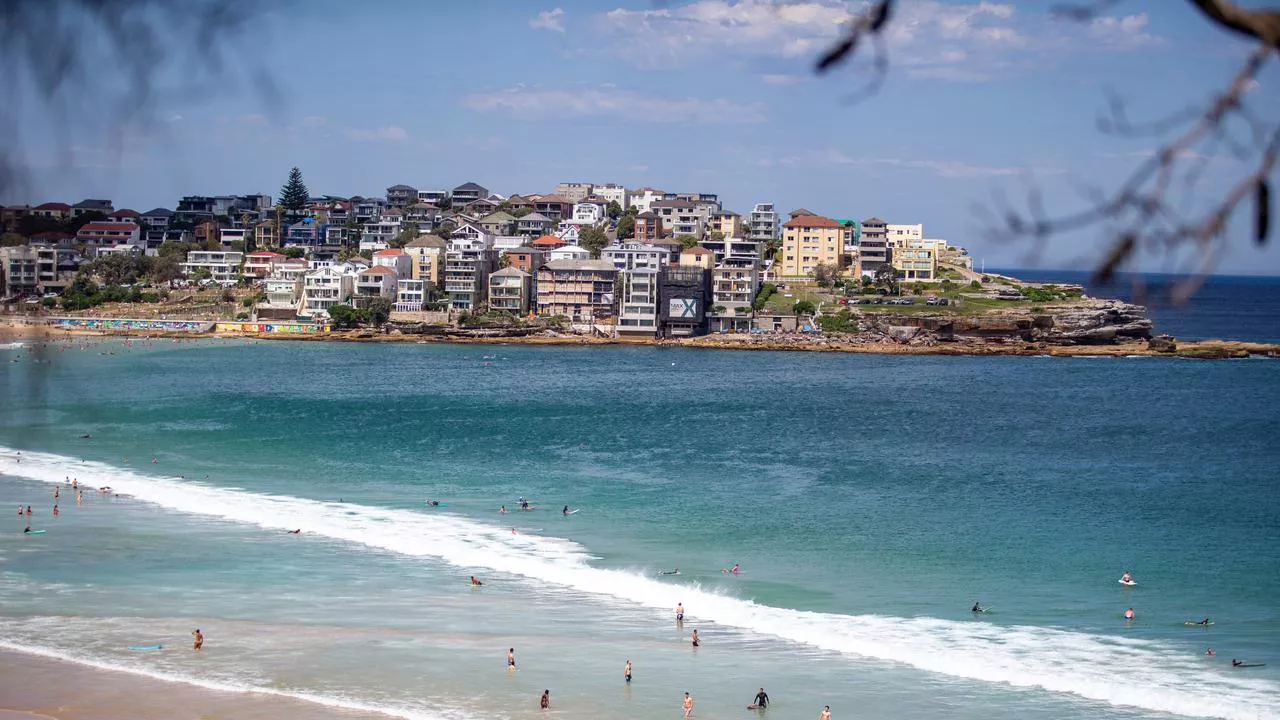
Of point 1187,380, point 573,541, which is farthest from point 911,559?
point 1187,380

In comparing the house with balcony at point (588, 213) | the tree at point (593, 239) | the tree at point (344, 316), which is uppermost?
the house with balcony at point (588, 213)

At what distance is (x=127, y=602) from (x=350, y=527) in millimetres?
7641

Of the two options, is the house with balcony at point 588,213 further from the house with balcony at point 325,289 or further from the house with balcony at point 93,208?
the house with balcony at point 93,208

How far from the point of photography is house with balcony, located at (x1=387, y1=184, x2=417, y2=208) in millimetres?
135000

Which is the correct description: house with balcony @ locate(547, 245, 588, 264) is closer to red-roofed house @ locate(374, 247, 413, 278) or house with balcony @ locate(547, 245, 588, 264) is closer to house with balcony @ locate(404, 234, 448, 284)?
house with balcony @ locate(404, 234, 448, 284)

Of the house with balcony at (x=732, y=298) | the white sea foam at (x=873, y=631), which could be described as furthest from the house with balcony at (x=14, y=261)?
the house with balcony at (x=732, y=298)

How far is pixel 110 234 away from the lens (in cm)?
11444

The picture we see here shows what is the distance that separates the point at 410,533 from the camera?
28.4 metres

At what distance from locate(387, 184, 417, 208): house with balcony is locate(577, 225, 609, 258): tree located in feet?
83.1

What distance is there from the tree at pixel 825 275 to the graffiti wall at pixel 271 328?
43387 millimetres

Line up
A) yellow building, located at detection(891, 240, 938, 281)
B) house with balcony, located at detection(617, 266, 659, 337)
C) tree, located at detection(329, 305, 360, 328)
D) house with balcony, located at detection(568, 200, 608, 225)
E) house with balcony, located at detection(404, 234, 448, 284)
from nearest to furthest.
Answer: house with balcony, located at detection(617, 266, 659, 337) < tree, located at detection(329, 305, 360, 328) < house with balcony, located at detection(404, 234, 448, 284) < yellow building, located at detection(891, 240, 938, 281) < house with balcony, located at detection(568, 200, 608, 225)

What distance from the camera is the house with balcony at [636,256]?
325 ft

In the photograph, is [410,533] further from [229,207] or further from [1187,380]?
[229,207]

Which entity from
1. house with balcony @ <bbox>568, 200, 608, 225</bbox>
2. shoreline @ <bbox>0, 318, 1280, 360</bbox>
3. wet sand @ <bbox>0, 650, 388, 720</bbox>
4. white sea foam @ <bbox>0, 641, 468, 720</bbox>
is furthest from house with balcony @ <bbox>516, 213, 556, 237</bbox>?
wet sand @ <bbox>0, 650, 388, 720</bbox>
